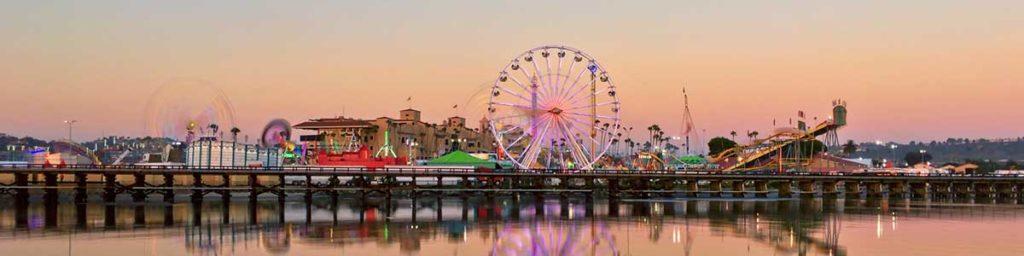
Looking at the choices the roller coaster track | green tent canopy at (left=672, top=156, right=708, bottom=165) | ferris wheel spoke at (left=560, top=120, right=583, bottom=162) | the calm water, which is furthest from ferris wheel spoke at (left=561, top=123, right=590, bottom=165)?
green tent canopy at (left=672, top=156, right=708, bottom=165)

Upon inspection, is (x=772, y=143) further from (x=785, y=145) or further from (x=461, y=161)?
(x=461, y=161)

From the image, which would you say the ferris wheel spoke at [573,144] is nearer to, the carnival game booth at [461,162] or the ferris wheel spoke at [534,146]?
the ferris wheel spoke at [534,146]

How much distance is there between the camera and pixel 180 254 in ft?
148

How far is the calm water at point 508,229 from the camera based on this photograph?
1889 inches

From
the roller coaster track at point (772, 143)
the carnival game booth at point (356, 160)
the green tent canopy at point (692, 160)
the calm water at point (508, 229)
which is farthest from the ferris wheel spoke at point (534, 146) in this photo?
the green tent canopy at point (692, 160)

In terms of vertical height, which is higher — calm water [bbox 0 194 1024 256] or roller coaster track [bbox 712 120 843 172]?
roller coaster track [bbox 712 120 843 172]

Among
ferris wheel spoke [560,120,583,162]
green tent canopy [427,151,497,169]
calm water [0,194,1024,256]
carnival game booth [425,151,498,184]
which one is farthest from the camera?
green tent canopy [427,151,497,169]

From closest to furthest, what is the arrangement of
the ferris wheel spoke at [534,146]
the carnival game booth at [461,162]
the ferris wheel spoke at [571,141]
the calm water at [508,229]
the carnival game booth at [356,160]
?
the calm water at [508,229]
the ferris wheel spoke at [571,141]
the ferris wheel spoke at [534,146]
the carnival game booth at [356,160]
the carnival game booth at [461,162]

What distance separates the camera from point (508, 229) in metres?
59.5

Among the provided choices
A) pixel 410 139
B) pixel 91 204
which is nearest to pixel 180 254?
pixel 91 204

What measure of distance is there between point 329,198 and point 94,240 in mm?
43356

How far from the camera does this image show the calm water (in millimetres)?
47969

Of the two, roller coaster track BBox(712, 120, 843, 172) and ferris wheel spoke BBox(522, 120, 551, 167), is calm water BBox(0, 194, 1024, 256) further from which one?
roller coaster track BBox(712, 120, 843, 172)

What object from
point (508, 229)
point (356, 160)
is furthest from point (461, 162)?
point (508, 229)
